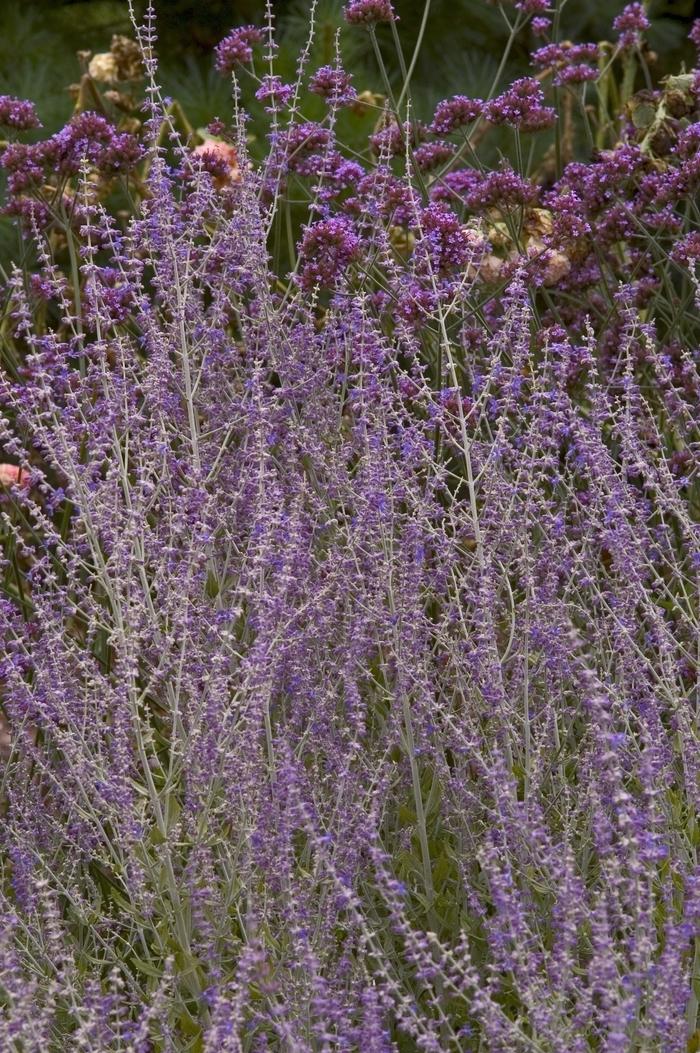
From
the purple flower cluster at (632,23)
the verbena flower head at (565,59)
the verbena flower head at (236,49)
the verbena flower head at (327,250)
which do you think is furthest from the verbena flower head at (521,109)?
the purple flower cluster at (632,23)

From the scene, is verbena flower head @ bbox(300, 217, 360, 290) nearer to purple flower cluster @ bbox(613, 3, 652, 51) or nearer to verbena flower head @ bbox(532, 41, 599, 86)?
verbena flower head @ bbox(532, 41, 599, 86)

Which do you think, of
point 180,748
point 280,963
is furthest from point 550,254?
point 280,963

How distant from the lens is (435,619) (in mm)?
3701

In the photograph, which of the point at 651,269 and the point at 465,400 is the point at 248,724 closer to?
the point at 465,400

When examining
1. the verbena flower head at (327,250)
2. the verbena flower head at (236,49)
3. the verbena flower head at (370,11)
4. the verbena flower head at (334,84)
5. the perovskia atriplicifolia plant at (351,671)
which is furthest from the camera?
the verbena flower head at (236,49)

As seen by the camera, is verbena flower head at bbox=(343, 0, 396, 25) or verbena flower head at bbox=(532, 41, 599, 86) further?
verbena flower head at bbox=(532, 41, 599, 86)

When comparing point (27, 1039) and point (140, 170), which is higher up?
point (140, 170)

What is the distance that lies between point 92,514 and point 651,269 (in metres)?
1.60

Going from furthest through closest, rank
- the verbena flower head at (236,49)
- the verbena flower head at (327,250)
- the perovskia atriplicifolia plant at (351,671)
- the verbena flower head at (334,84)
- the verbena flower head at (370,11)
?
1. the verbena flower head at (236,49)
2. the verbena flower head at (334,84)
3. the verbena flower head at (370,11)
4. the verbena flower head at (327,250)
5. the perovskia atriplicifolia plant at (351,671)

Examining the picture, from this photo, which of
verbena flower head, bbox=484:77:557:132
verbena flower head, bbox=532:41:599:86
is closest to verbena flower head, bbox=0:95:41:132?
verbena flower head, bbox=484:77:557:132

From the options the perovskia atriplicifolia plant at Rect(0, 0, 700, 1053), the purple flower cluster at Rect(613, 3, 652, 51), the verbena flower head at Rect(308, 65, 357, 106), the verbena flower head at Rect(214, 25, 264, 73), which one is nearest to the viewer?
the perovskia atriplicifolia plant at Rect(0, 0, 700, 1053)

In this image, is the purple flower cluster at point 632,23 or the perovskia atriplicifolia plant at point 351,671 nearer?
the perovskia atriplicifolia plant at point 351,671

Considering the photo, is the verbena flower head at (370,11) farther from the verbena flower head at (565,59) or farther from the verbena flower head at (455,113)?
the verbena flower head at (565,59)

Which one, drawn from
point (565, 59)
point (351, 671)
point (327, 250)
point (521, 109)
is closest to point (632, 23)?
point (565, 59)
